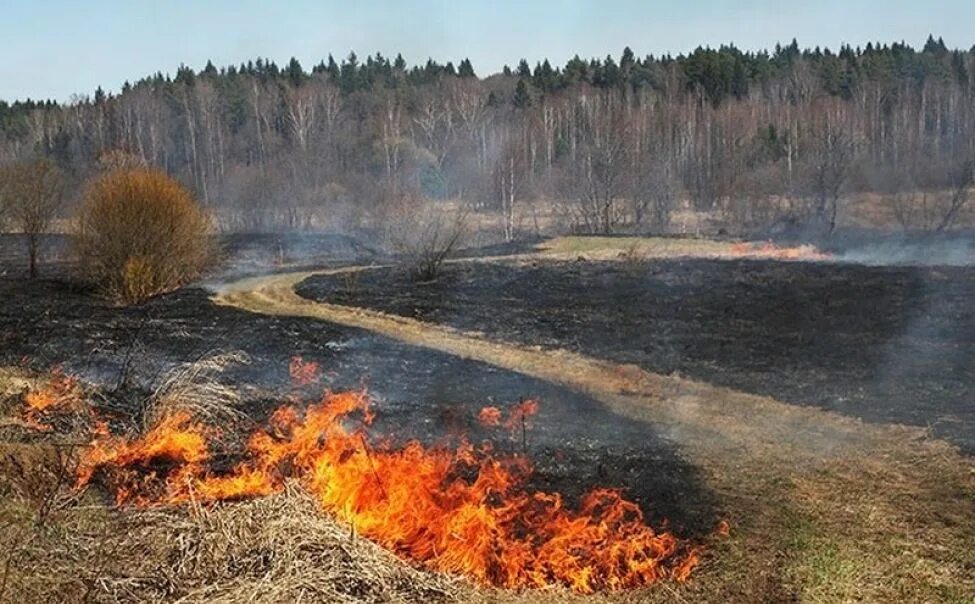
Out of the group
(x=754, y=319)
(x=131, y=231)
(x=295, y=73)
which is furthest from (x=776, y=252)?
(x=295, y=73)

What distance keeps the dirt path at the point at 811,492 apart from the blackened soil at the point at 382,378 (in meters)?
0.56

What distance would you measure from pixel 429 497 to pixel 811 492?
4.43 metres

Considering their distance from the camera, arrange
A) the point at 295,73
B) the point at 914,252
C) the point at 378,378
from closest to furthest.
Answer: the point at 378,378, the point at 914,252, the point at 295,73

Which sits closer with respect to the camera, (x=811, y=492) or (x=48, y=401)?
(x=811, y=492)

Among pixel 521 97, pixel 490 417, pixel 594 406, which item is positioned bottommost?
pixel 594 406

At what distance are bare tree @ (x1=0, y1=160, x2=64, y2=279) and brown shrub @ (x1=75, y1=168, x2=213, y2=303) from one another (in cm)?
648

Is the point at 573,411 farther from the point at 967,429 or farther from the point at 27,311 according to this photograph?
the point at 27,311

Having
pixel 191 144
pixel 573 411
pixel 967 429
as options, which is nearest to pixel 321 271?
pixel 573 411

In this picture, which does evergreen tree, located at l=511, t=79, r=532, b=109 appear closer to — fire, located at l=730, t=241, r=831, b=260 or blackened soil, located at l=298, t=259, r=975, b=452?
fire, located at l=730, t=241, r=831, b=260

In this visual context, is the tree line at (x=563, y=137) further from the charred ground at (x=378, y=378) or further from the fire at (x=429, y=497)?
the fire at (x=429, y=497)

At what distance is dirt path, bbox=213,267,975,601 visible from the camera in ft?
24.7

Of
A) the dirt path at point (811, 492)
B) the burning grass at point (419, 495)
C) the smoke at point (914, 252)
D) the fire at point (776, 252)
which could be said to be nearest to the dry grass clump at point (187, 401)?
the burning grass at point (419, 495)

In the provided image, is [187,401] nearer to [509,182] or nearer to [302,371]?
[302,371]

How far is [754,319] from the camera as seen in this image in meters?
20.8
